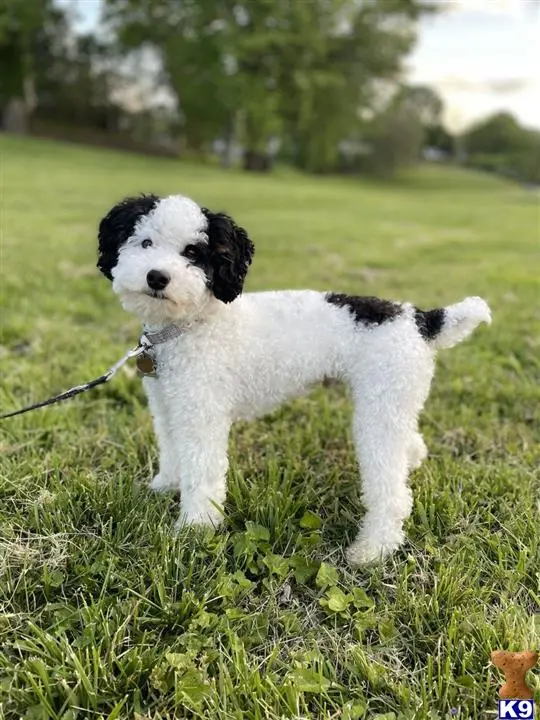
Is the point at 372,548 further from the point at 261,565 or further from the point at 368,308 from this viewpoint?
the point at 368,308

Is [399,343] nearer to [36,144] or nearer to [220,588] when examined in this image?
[220,588]

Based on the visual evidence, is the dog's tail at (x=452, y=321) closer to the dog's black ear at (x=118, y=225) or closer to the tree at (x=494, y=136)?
the dog's black ear at (x=118, y=225)

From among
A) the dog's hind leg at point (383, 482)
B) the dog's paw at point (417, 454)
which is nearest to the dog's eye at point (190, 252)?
the dog's hind leg at point (383, 482)

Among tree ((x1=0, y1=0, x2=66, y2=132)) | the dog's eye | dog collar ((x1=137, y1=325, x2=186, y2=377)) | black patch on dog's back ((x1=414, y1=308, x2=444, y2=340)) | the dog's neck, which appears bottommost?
dog collar ((x1=137, y1=325, x2=186, y2=377))

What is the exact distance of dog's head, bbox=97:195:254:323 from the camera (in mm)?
2383

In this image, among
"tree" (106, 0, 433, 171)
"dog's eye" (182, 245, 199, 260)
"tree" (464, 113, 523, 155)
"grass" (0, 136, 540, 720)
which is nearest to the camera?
"grass" (0, 136, 540, 720)

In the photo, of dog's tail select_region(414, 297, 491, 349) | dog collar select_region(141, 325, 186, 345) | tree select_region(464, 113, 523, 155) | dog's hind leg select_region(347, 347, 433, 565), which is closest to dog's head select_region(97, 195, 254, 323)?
dog collar select_region(141, 325, 186, 345)

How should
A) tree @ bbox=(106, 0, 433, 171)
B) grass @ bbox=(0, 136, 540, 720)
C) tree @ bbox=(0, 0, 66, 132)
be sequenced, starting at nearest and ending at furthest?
grass @ bbox=(0, 136, 540, 720)
tree @ bbox=(106, 0, 433, 171)
tree @ bbox=(0, 0, 66, 132)

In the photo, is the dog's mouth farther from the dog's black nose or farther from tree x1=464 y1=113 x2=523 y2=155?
tree x1=464 y1=113 x2=523 y2=155

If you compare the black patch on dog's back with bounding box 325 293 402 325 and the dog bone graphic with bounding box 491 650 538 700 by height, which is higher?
the black patch on dog's back with bounding box 325 293 402 325

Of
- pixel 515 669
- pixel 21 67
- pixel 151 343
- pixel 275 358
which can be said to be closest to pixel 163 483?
pixel 151 343

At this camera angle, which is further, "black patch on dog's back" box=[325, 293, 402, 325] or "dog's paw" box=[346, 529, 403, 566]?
"black patch on dog's back" box=[325, 293, 402, 325]

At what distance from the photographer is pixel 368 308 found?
274cm

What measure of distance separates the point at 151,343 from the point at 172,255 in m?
0.49
